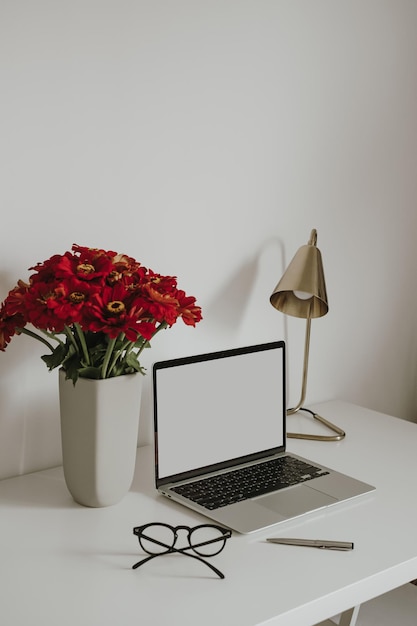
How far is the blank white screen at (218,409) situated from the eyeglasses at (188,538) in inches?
6.3

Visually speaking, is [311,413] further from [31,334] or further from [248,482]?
[31,334]

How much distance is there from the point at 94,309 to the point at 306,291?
1.94ft

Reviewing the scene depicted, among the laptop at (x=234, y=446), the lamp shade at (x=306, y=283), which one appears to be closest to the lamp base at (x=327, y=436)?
the laptop at (x=234, y=446)

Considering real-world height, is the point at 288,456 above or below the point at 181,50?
below

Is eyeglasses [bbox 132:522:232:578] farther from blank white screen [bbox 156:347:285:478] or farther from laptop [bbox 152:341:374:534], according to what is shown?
blank white screen [bbox 156:347:285:478]

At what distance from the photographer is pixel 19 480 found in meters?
1.44

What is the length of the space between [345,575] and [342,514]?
0.21 meters

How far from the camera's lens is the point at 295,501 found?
53.3 inches

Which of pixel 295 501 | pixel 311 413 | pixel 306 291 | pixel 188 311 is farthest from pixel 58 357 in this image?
pixel 311 413

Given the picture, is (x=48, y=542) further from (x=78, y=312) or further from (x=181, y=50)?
(x=181, y=50)

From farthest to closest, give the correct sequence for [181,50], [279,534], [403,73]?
[403,73]
[181,50]
[279,534]

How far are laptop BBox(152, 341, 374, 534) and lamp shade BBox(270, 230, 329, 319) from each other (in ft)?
0.51

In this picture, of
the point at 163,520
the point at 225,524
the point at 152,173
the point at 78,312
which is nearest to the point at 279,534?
the point at 225,524

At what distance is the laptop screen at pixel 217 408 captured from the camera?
1400 millimetres
